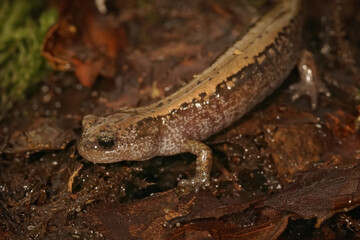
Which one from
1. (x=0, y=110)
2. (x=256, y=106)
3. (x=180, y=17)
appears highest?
(x=180, y=17)

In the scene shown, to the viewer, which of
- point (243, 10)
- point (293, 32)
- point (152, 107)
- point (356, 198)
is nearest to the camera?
point (356, 198)

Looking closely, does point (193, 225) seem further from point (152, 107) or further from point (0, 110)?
point (0, 110)

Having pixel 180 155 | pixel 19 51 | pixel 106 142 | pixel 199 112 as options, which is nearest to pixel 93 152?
pixel 106 142

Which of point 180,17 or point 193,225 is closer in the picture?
point 193,225

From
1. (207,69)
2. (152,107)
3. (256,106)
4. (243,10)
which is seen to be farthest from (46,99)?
(243,10)

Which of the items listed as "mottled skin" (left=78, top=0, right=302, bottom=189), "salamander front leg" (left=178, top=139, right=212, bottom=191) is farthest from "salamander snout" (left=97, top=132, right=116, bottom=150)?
"salamander front leg" (left=178, top=139, right=212, bottom=191)

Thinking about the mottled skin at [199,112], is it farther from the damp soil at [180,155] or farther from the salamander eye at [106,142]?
the damp soil at [180,155]
